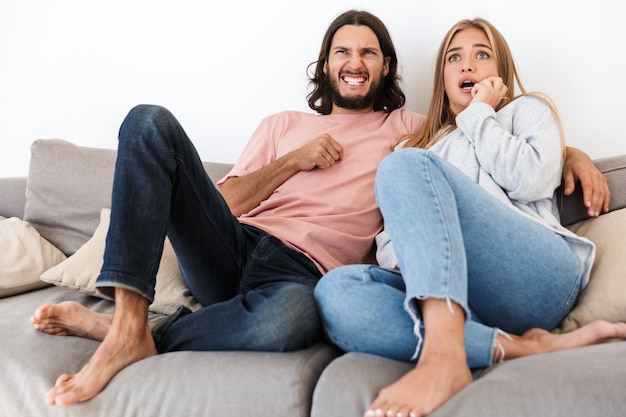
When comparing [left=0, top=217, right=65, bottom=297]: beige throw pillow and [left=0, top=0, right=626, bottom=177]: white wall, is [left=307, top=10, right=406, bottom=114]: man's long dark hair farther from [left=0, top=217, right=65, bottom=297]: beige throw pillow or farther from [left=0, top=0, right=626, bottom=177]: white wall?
[left=0, top=217, right=65, bottom=297]: beige throw pillow

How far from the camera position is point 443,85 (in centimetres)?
184

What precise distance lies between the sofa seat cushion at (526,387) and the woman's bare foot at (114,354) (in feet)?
1.30

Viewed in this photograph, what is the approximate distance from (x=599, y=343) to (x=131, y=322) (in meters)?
0.93

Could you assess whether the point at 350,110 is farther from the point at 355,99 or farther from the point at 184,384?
the point at 184,384

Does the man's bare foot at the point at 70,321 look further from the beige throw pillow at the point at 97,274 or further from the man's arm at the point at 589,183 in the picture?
the man's arm at the point at 589,183

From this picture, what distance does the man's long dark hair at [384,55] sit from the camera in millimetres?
2074

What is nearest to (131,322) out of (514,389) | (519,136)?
(514,389)

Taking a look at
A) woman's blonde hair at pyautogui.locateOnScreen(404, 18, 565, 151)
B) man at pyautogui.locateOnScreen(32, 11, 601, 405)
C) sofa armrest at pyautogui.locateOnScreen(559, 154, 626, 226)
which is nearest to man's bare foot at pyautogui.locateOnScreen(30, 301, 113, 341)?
man at pyautogui.locateOnScreen(32, 11, 601, 405)

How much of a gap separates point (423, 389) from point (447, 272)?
21 cm

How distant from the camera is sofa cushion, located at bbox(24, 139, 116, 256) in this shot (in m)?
2.13

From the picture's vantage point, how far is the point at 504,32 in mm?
2043

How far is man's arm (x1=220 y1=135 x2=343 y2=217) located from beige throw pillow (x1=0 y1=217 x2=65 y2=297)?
68 cm

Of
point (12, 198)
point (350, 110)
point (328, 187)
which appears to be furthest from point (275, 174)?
point (12, 198)

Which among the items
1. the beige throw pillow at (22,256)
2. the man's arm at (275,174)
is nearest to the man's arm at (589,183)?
the man's arm at (275,174)
